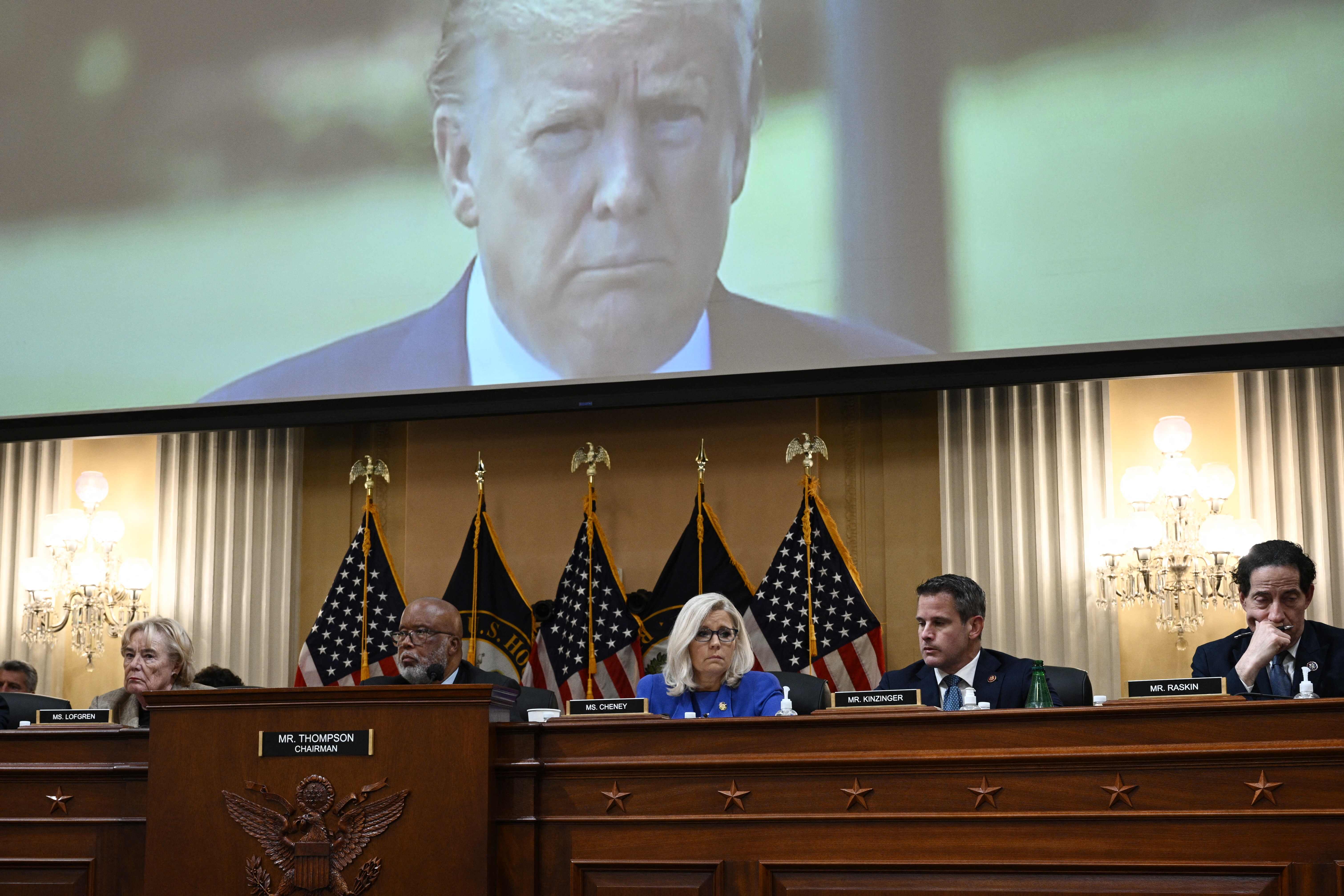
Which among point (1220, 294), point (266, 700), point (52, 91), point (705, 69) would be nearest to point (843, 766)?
point (266, 700)

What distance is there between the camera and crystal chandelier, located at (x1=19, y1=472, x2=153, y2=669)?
25.6 ft

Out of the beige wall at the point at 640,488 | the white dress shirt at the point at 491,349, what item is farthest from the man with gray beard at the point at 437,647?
the beige wall at the point at 640,488

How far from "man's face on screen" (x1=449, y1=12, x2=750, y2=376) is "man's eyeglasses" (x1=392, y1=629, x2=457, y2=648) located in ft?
4.57

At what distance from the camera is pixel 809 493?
281 inches

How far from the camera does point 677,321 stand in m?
6.09

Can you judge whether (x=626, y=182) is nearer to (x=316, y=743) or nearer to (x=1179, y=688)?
(x=316, y=743)

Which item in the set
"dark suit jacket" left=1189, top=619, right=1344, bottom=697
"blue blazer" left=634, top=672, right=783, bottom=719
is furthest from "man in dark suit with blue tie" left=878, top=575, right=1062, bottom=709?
"dark suit jacket" left=1189, top=619, right=1344, bottom=697

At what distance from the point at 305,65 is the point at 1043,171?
3.38m

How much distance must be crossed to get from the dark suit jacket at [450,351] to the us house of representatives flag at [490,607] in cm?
138

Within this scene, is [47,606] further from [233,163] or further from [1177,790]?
[1177,790]

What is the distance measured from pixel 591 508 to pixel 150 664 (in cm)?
284

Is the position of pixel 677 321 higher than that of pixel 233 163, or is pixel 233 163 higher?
pixel 233 163

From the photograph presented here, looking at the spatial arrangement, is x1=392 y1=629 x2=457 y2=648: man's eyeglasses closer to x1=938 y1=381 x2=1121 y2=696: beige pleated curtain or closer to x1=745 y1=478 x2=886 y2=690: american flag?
x1=745 y1=478 x2=886 y2=690: american flag

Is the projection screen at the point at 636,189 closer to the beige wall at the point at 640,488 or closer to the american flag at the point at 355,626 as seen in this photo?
the american flag at the point at 355,626
